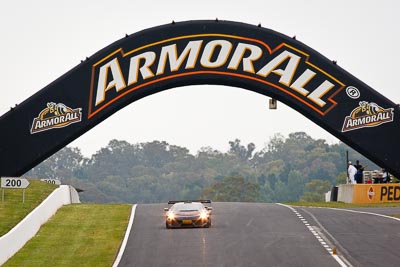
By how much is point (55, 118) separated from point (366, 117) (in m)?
14.4

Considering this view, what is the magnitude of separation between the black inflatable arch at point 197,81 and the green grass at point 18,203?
153cm

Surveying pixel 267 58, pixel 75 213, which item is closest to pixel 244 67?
pixel 267 58

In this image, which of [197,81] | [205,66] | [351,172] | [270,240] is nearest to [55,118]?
[197,81]

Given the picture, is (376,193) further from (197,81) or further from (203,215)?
(203,215)

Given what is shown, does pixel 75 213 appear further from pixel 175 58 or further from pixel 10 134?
pixel 175 58

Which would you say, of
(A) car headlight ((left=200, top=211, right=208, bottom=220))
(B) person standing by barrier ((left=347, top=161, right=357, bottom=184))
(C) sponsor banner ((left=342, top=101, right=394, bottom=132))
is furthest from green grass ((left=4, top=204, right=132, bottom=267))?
(B) person standing by barrier ((left=347, top=161, right=357, bottom=184))

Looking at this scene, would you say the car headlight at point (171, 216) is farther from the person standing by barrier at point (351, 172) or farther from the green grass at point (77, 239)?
the person standing by barrier at point (351, 172)

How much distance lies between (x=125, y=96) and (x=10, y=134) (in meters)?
5.62

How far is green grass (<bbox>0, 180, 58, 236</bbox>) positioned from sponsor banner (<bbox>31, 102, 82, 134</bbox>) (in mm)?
3270

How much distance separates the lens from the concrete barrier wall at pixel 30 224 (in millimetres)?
30953

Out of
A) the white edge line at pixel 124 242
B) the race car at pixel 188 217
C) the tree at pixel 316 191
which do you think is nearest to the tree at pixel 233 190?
the tree at pixel 316 191

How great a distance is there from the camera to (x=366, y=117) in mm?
42344

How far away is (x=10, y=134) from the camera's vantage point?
42906 mm

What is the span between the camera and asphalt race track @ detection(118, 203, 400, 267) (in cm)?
3002
